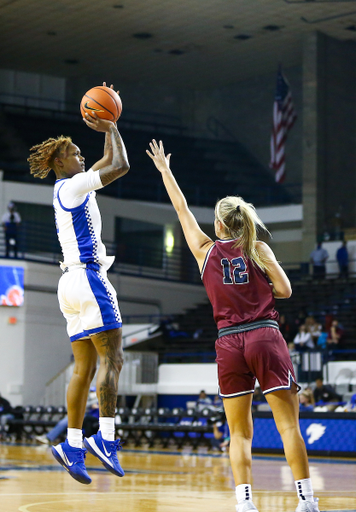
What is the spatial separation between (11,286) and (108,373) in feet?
58.9

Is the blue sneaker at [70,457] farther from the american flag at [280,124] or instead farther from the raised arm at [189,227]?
the american flag at [280,124]

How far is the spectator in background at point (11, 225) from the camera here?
24.0 metres

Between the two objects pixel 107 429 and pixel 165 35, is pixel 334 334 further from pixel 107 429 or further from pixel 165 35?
pixel 107 429

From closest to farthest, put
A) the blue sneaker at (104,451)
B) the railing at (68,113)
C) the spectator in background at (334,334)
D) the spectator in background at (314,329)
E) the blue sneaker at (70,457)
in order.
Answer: the blue sneaker at (104,451) < the blue sneaker at (70,457) < the spectator in background at (334,334) < the spectator in background at (314,329) < the railing at (68,113)

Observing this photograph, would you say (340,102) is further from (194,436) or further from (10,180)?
(194,436)

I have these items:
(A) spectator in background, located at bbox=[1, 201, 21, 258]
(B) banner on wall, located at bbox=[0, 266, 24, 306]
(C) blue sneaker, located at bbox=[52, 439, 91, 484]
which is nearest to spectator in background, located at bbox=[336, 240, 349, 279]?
(B) banner on wall, located at bbox=[0, 266, 24, 306]

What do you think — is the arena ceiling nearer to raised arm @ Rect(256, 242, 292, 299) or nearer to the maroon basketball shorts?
raised arm @ Rect(256, 242, 292, 299)

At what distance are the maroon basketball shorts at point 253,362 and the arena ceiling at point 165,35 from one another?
851 inches

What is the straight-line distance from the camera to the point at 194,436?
716 inches

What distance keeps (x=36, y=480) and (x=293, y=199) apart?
23264mm

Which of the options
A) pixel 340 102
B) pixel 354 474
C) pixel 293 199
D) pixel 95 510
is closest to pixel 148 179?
pixel 293 199

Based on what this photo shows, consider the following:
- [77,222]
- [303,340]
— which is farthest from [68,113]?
[77,222]

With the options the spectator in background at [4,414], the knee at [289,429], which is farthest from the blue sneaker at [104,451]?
the spectator in background at [4,414]

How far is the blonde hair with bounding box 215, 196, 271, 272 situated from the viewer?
16.9 feet
